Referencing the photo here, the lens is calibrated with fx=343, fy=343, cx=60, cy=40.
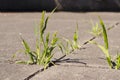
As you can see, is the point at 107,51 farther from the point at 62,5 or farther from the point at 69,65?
the point at 62,5

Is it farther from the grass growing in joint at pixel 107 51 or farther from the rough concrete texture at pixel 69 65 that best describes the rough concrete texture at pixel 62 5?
the grass growing in joint at pixel 107 51

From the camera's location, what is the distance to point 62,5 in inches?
347

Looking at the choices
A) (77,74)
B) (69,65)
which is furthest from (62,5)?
(77,74)

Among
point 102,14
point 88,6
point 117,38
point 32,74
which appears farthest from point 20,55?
point 88,6

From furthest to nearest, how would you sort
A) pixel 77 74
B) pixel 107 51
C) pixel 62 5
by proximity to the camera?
pixel 62 5 < pixel 107 51 < pixel 77 74

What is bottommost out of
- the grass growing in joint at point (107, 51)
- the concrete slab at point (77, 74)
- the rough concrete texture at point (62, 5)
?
the concrete slab at point (77, 74)

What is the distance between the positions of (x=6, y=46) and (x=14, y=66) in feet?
3.67

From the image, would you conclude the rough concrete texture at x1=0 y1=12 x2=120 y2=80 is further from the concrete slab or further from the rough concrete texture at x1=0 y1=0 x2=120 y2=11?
the rough concrete texture at x1=0 y1=0 x2=120 y2=11

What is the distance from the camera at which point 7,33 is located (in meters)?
5.30

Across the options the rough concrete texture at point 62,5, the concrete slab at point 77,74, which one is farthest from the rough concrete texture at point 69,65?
the rough concrete texture at point 62,5

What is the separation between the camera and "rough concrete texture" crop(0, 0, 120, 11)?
8.61 meters

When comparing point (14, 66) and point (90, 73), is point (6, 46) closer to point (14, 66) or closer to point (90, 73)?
point (14, 66)

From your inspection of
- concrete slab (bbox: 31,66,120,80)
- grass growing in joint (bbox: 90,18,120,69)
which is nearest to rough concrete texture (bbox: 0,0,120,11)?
grass growing in joint (bbox: 90,18,120,69)

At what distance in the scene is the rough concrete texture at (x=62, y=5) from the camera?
8609 millimetres
